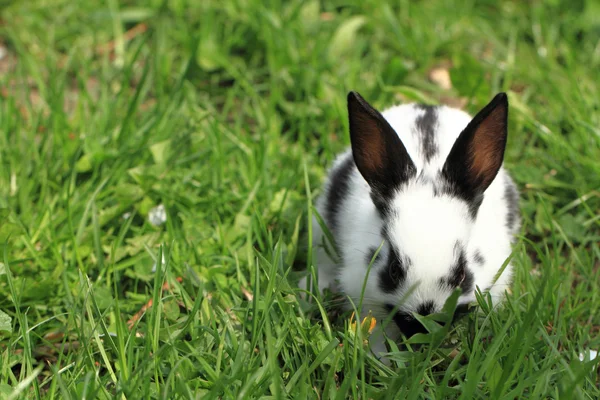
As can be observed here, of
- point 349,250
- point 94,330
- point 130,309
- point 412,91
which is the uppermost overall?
point 412,91

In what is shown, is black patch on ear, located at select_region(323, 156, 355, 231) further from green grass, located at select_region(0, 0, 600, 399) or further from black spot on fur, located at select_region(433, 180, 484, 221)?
black spot on fur, located at select_region(433, 180, 484, 221)

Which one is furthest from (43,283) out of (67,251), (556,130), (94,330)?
(556,130)

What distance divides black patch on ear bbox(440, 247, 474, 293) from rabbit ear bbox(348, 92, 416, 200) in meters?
0.44

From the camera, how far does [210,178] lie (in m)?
4.15

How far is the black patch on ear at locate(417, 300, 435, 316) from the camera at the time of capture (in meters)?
2.90

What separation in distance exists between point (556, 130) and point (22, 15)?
154 inches

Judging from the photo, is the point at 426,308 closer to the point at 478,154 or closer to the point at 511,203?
the point at 478,154

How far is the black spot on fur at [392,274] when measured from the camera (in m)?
2.98

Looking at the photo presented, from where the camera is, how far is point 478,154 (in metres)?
3.14

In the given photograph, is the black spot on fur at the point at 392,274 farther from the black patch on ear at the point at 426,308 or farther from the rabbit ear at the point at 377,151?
the rabbit ear at the point at 377,151

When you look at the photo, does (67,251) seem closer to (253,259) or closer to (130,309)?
(130,309)

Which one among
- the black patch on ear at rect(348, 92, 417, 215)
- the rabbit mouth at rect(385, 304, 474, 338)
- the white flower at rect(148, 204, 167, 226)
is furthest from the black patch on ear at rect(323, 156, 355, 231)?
the white flower at rect(148, 204, 167, 226)

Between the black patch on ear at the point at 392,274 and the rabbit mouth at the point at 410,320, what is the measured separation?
81mm

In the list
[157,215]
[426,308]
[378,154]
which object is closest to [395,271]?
[426,308]
